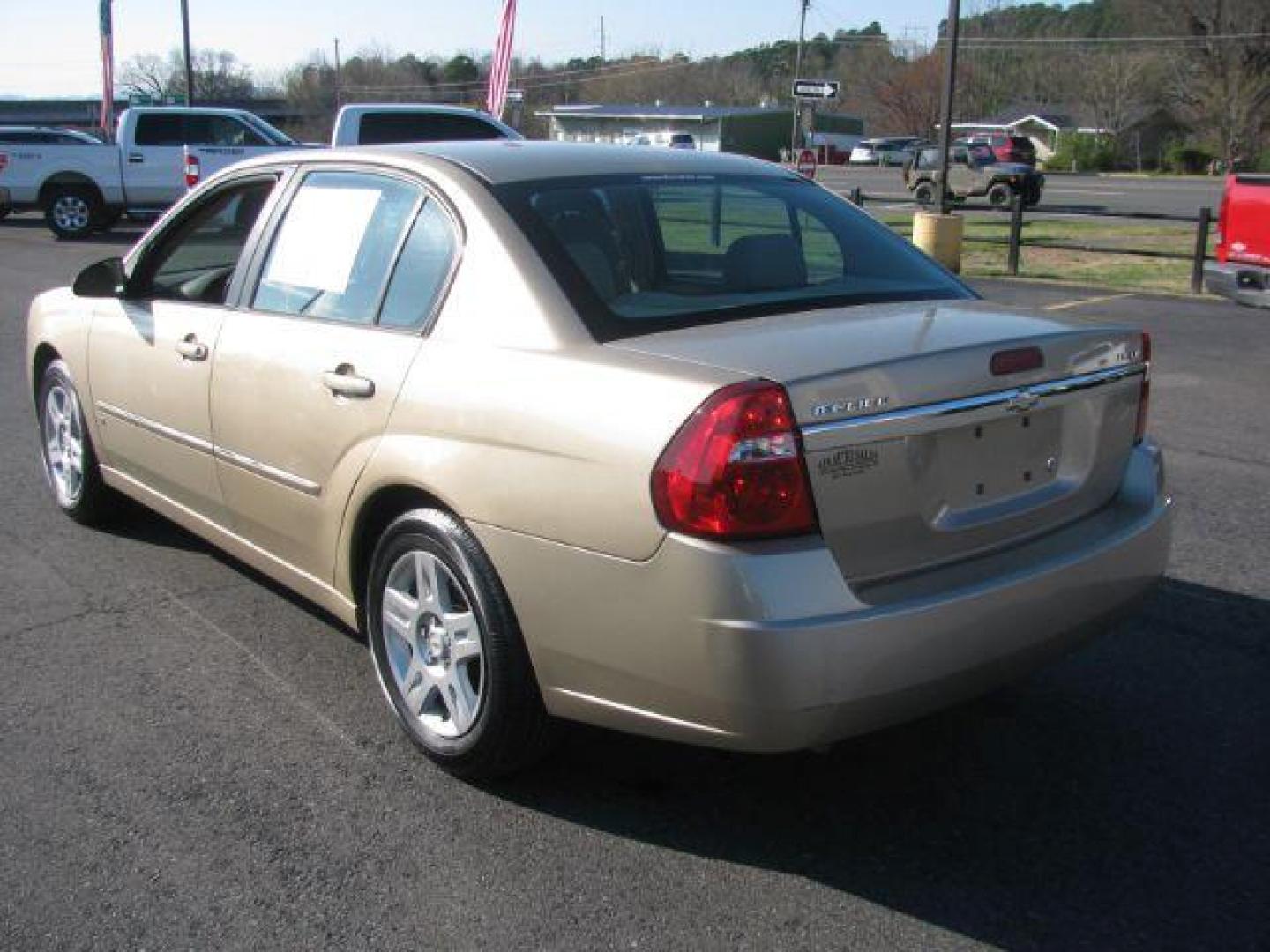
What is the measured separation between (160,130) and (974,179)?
20.7 metres

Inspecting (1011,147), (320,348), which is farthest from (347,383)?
(1011,147)

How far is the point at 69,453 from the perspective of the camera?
18.3ft

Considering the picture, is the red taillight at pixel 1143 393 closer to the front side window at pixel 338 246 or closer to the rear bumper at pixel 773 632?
the rear bumper at pixel 773 632

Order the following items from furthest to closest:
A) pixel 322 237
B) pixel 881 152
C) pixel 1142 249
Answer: pixel 881 152 → pixel 1142 249 → pixel 322 237

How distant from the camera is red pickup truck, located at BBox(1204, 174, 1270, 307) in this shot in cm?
874

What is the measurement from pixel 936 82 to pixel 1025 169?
204 ft

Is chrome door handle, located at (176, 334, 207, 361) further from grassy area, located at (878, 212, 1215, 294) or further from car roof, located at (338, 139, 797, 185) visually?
grassy area, located at (878, 212, 1215, 294)

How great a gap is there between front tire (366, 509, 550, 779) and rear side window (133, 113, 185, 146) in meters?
20.7

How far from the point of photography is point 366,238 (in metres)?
3.79

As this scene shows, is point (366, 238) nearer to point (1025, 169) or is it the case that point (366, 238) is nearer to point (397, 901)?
point (397, 901)

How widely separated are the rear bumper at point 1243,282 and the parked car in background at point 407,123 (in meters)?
8.50

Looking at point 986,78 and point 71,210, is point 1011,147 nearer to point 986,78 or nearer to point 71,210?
point 71,210

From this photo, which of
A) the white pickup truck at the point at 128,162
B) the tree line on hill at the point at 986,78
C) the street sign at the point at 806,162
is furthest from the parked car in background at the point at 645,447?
the tree line on hill at the point at 986,78

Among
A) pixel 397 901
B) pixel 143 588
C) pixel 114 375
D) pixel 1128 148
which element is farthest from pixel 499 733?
pixel 1128 148
